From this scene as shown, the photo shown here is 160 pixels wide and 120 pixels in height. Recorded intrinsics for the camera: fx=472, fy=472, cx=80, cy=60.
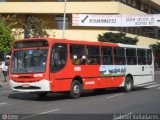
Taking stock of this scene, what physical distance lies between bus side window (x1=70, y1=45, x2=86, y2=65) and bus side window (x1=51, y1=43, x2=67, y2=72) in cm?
56

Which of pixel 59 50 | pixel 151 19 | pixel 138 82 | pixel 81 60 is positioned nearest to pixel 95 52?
pixel 81 60

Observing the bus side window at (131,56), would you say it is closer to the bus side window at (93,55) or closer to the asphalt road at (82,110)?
the bus side window at (93,55)

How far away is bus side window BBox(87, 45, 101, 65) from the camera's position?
2162 centimetres

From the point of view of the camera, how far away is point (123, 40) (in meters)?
50.2

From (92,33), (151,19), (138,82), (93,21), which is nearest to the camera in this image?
(138,82)

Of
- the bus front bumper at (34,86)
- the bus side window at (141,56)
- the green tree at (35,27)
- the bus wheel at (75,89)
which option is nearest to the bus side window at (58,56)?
the bus front bumper at (34,86)

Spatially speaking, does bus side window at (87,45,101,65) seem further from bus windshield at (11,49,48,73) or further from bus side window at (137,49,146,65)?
bus side window at (137,49,146,65)

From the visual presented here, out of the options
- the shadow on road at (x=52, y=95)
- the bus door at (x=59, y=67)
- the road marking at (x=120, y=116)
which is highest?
the bus door at (x=59, y=67)

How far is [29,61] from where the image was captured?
1934 cm

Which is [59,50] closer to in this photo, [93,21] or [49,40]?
[49,40]

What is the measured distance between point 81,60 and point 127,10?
118 feet

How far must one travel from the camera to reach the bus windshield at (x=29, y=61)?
19.1 m

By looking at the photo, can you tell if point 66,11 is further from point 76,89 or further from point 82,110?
point 82,110

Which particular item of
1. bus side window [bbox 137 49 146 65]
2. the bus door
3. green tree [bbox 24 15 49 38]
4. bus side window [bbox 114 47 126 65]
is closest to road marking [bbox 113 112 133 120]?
the bus door
